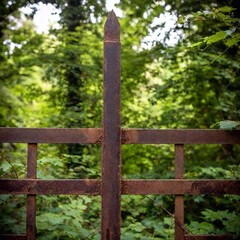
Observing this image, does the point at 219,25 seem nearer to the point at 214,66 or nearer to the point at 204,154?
the point at 214,66

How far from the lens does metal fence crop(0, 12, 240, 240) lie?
8.50 feet

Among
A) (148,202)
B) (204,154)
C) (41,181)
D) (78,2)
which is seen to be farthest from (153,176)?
(78,2)

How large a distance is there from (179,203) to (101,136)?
0.91 m

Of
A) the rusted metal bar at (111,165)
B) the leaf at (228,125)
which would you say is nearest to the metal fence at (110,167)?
the rusted metal bar at (111,165)

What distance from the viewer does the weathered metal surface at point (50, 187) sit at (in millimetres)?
2607

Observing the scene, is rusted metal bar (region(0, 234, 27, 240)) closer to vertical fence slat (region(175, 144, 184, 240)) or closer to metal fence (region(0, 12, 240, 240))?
metal fence (region(0, 12, 240, 240))

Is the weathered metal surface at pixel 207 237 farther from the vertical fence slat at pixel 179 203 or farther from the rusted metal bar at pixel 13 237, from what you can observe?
the rusted metal bar at pixel 13 237

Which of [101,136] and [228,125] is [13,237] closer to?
[101,136]

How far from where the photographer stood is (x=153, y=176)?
539 centimetres

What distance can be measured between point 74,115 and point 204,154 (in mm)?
2840

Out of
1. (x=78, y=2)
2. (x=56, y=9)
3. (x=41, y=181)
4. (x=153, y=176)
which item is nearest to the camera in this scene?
(x=41, y=181)

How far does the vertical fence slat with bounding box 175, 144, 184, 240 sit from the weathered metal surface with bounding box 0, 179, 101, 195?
0.70 meters

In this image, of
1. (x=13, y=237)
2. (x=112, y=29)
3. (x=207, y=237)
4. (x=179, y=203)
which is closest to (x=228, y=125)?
(x=179, y=203)

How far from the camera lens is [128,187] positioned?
264 centimetres
